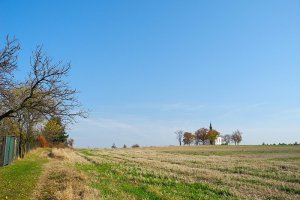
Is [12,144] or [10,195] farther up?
[12,144]

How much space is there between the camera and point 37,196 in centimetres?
1460

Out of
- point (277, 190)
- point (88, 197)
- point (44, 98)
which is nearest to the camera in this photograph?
point (88, 197)

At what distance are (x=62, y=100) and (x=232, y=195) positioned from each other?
10.0 m

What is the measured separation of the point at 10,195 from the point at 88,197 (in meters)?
4.26

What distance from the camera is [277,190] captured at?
56.5 feet

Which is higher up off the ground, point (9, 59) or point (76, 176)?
point (9, 59)

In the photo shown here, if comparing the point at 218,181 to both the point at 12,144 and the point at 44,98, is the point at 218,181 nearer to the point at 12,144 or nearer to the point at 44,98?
the point at 44,98

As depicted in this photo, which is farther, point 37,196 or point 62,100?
point 62,100

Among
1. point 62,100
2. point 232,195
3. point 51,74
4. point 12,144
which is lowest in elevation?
point 232,195

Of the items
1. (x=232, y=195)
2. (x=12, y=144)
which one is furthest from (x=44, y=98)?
(x=12, y=144)

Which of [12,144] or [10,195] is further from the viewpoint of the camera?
[12,144]

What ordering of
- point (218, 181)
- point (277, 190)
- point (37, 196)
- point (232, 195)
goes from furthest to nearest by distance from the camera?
point (218, 181), point (277, 190), point (232, 195), point (37, 196)

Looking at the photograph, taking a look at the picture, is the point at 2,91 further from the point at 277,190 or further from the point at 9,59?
the point at 277,190

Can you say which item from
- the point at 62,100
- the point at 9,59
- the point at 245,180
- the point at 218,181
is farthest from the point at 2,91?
the point at 245,180
